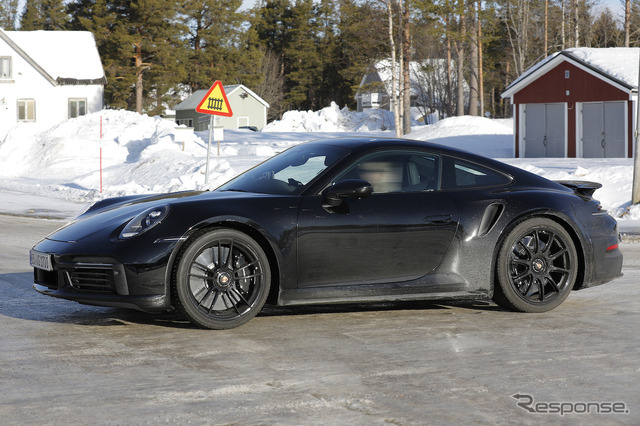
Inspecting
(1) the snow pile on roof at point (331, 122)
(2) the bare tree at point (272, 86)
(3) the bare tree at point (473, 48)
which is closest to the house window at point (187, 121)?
(2) the bare tree at point (272, 86)

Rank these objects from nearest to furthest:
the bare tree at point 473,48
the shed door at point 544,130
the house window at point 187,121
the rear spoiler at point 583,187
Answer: the rear spoiler at point 583,187 < the shed door at point 544,130 < the bare tree at point 473,48 < the house window at point 187,121

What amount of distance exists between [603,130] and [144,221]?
32.0m

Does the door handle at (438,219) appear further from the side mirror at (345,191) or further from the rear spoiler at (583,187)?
the rear spoiler at (583,187)

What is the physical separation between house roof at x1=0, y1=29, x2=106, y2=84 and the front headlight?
52.8 metres

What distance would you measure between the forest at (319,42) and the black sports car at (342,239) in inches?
1295

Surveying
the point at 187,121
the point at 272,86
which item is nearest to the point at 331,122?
the point at 187,121

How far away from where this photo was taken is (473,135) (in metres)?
46.8

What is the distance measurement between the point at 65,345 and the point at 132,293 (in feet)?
1.87

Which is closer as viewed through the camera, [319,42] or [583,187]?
[583,187]

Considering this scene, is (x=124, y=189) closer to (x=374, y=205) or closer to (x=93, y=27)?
(x=374, y=205)

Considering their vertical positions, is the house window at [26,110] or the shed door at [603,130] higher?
the house window at [26,110]

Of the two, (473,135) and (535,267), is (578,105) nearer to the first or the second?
(473,135)

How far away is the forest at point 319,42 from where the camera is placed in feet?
150

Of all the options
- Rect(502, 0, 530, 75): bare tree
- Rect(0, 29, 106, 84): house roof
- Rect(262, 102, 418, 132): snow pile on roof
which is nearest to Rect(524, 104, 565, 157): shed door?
Rect(502, 0, 530, 75): bare tree
